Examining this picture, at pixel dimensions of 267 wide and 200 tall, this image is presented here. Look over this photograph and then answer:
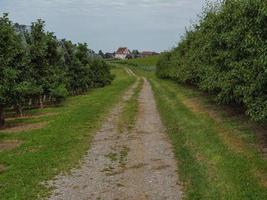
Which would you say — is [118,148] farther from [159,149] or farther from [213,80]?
[213,80]

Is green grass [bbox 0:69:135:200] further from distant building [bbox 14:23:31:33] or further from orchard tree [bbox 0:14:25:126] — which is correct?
distant building [bbox 14:23:31:33]

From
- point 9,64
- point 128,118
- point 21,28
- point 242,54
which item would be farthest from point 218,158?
point 21,28

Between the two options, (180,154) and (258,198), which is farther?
(180,154)

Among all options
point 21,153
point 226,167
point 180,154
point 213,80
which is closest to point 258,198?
point 226,167

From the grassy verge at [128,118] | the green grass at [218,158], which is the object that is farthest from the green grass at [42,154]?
the green grass at [218,158]

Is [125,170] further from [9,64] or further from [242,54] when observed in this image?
[9,64]

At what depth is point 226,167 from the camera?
13695 millimetres

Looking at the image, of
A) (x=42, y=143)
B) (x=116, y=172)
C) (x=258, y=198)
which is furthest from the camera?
(x=42, y=143)

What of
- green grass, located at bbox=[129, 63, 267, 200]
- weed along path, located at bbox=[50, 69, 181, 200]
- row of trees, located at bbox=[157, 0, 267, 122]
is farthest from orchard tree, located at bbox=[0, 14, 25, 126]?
row of trees, located at bbox=[157, 0, 267, 122]

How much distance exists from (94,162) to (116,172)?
1534 mm

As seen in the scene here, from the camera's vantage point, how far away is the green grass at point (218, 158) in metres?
11.5

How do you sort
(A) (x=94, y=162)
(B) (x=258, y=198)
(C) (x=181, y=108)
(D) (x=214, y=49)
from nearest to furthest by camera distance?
(B) (x=258, y=198) → (A) (x=94, y=162) → (D) (x=214, y=49) → (C) (x=181, y=108)

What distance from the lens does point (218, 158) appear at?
14.9 metres

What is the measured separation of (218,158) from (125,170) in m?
2.93
